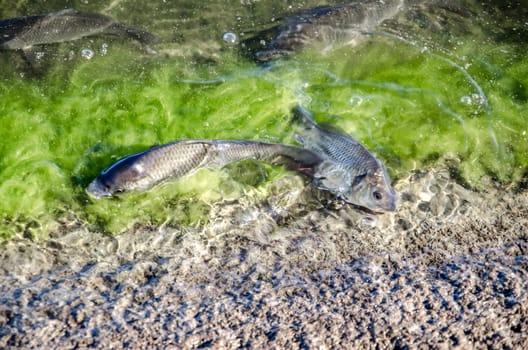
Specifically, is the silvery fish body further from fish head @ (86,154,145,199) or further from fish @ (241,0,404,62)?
fish head @ (86,154,145,199)

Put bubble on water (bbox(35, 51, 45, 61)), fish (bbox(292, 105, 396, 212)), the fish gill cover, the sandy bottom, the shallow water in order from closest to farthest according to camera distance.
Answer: the sandy bottom
the shallow water
fish (bbox(292, 105, 396, 212))
the fish gill cover
bubble on water (bbox(35, 51, 45, 61))

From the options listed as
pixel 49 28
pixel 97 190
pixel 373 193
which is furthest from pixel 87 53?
pixel 373 193

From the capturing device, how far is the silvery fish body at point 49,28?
586cm

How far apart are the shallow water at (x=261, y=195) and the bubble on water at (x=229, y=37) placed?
4cm

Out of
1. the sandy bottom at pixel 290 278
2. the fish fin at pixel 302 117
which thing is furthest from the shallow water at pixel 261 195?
the fish fin at pixel 302 117

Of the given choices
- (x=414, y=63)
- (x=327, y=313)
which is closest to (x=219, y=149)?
(x=327, y=313)

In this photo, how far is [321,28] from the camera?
6.11 metres

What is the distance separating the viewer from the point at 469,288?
3.67 meters

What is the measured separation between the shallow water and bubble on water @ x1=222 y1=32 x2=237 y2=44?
0.04 meters

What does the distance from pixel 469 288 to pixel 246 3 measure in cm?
457

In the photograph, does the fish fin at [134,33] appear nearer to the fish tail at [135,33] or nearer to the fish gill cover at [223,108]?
the fish tail at [135,33]

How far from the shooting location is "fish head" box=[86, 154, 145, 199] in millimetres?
4457

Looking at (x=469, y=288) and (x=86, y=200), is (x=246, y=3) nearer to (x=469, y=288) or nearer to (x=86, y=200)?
(x=86, y=200)

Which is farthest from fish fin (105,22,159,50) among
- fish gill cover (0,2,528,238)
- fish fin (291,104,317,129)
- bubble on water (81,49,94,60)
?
fish fin (291,104,317,129)
